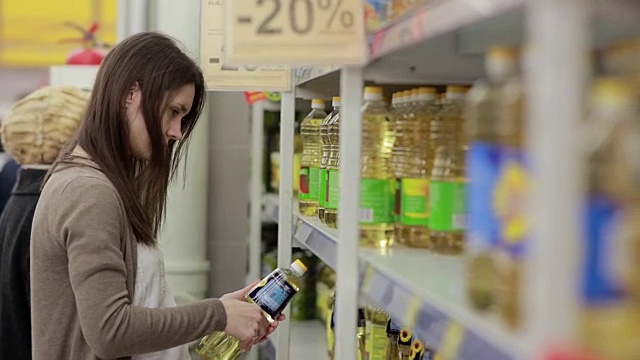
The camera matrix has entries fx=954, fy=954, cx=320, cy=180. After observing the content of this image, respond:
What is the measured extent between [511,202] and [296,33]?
65 centimetres

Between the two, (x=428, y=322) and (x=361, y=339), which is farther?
(x=361, y=339)

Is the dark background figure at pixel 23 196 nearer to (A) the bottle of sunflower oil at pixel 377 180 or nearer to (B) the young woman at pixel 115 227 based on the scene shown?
(B) the young woman at pixel 115 227

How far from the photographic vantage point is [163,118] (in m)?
2.17

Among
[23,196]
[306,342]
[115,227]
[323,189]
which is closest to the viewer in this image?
[115,227]

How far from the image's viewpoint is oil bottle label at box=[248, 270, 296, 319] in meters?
2.24

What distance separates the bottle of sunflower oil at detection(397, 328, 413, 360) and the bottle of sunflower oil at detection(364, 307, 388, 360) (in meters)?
0.07

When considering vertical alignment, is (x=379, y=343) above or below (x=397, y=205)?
below

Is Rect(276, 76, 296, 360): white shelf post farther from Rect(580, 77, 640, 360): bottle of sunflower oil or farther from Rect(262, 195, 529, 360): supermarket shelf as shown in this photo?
Rect(580, 77, 640, 360): bottle of sunflower oil

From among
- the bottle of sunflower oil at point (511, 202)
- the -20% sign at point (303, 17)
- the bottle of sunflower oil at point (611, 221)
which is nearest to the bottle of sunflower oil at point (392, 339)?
the -20% sign at point (303, 17)

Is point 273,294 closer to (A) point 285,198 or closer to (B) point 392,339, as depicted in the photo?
(B) point 392,339

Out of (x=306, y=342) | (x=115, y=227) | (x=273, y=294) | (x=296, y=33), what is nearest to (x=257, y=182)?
(x=306, y=342)

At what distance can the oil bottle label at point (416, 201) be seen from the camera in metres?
1.68

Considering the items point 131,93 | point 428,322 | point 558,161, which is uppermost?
point 131,93

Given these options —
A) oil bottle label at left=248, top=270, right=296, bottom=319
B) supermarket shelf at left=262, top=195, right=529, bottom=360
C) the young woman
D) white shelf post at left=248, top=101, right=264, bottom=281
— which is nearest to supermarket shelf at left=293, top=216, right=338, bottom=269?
supermarket shelf at left=262, top=195, right=529, bottom=360
